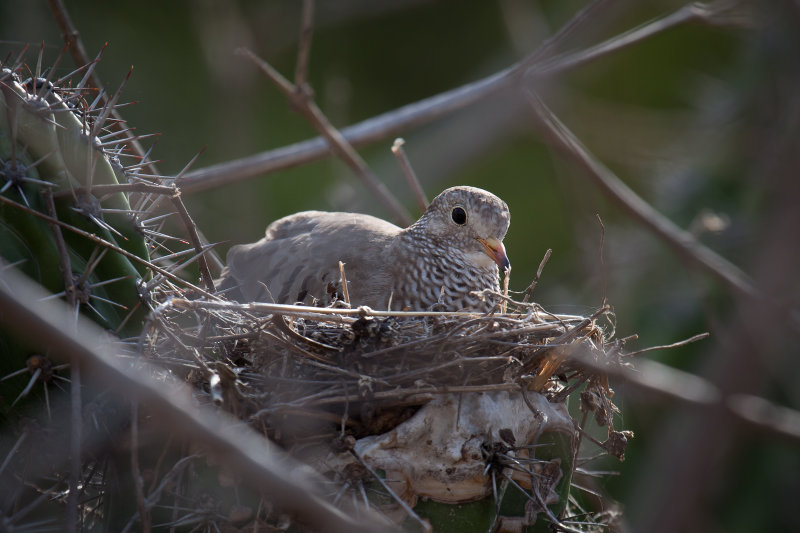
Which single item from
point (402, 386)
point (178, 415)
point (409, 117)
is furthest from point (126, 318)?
point (409, 117)

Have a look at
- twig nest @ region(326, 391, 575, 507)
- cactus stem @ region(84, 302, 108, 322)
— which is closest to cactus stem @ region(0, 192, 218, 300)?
cactus stem @ region(84, 302, 108, 322)

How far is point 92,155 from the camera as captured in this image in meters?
1.82

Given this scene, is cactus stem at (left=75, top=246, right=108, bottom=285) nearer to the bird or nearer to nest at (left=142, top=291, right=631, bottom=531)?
nest at (left=142, top=291, right=631, bottom=531)

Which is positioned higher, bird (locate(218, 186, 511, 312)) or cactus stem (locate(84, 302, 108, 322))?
cactus stem (locate(84, 302, 108, 322))

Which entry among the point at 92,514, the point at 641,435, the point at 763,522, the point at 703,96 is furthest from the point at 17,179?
the point at 703,96

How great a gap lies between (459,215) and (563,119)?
2173 millimetres

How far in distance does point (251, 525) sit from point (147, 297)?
22.5 inches

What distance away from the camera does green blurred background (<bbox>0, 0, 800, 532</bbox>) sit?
3723mm

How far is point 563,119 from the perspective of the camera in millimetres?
4676

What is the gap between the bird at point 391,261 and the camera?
2.56 meters

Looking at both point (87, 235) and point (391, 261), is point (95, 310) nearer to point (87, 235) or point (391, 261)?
point (87, 235)

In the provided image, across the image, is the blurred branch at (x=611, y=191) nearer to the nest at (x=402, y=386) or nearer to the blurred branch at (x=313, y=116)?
the nest at (x=402, y=386)

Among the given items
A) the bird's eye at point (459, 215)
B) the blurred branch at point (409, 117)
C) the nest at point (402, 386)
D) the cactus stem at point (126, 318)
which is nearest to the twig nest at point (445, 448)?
the nest at point (402, 386)

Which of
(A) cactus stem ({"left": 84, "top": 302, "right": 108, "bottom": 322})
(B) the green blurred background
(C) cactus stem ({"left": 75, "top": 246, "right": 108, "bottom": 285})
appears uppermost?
(C) cactus stem ({"left": 75, "top": 246, "right": 108, "bottom": 285})
